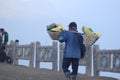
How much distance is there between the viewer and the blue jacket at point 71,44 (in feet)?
43.3

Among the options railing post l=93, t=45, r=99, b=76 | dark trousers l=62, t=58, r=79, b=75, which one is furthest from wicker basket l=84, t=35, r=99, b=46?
railing post l=93, t=45, r=99, b=76

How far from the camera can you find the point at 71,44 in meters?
13.2

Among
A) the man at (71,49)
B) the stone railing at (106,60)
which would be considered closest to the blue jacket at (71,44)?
the man at (71,49)

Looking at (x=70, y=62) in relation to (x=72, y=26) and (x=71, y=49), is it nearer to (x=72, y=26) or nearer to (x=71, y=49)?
(x=71, y=49)

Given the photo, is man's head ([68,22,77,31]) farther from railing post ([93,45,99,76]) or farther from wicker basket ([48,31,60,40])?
railing post ([93,45,99,76])

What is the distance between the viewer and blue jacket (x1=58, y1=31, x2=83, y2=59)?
13188mm

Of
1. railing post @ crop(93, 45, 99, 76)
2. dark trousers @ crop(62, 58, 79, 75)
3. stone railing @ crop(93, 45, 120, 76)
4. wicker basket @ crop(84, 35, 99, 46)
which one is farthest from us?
railing post @ crop(93, 45, 99, 76)

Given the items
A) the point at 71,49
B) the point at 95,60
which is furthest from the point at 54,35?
the point at 95,60

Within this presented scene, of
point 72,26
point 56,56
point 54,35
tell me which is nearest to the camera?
point 72,26

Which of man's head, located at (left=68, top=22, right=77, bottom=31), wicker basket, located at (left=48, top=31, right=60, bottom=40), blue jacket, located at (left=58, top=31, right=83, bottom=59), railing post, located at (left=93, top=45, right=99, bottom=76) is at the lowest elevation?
railing post, located at (left=93, top=45, right=99, bottom=76)

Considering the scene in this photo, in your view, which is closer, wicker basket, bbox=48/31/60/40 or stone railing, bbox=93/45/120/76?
wicker basket, bbox=48/31/60/40

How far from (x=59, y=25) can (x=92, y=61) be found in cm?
683

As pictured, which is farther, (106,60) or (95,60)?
(95,60)

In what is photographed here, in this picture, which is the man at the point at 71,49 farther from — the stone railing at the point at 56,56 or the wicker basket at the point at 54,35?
the stone railing at the point at 56,56
